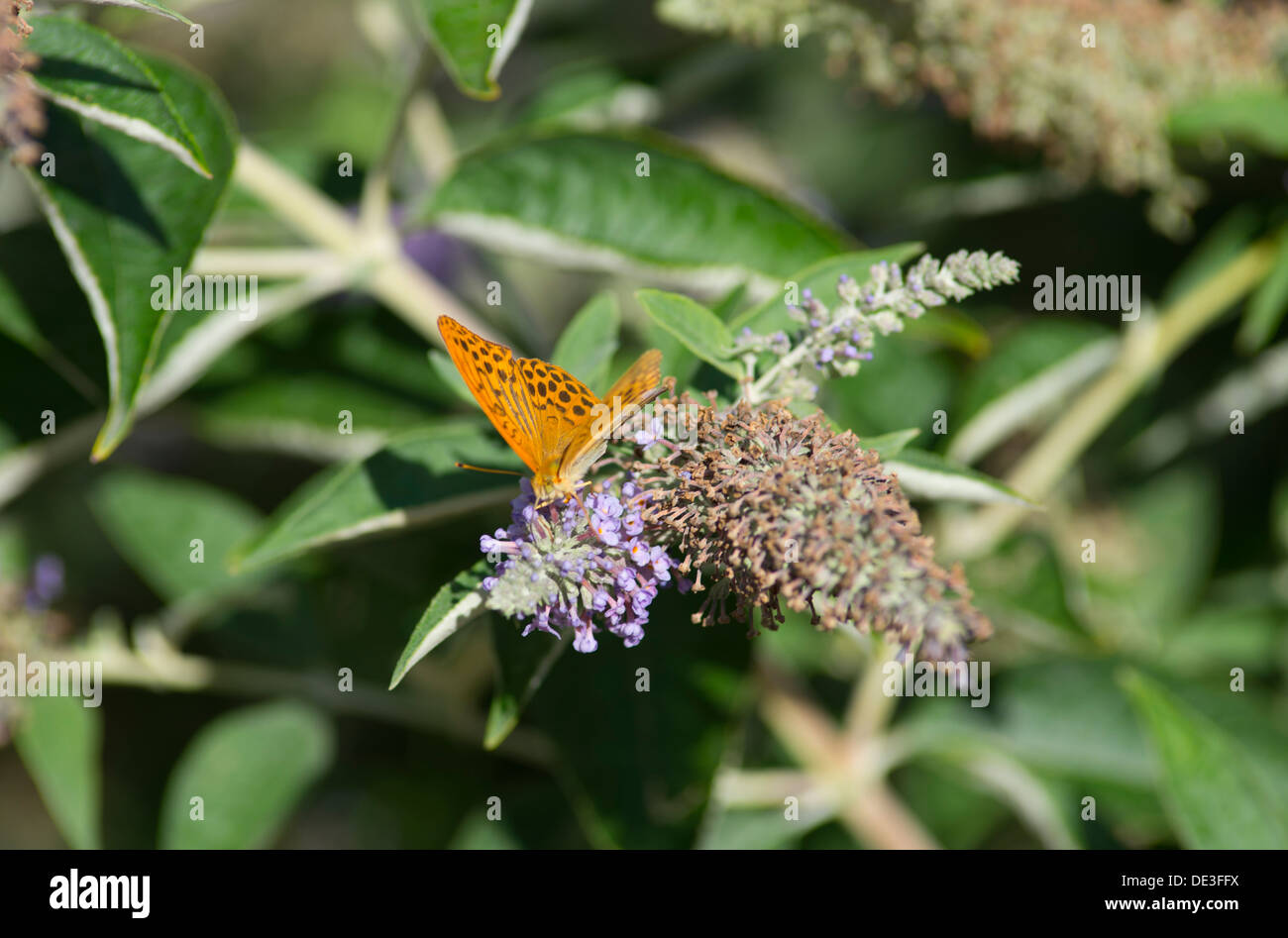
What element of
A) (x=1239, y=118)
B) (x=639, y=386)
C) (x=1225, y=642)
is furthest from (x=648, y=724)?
(x=1225, y=642)

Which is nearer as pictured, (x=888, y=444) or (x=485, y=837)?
(x=888, y=444)

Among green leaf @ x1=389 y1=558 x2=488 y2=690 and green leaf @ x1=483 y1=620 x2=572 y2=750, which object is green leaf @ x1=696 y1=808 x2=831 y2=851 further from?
green leaf @ x1=389 y1=558 x2=488 y2=690

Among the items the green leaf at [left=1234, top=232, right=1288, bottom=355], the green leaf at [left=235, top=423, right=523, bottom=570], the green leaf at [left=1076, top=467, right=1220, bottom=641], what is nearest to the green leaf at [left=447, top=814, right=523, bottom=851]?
the green leaf at [left=235, top=423, right=523, bottom=570]

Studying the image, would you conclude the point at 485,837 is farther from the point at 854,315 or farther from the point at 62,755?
the point at 854,315

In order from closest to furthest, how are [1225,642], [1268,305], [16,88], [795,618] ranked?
[16,88], [1268,305], [795,618], [1225,642]

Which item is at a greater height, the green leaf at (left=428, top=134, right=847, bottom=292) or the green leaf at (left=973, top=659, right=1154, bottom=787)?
the green leaf at (left=428, top=134, right=847, bottom=292)

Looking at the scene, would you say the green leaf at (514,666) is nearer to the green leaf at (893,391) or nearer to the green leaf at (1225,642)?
the green leaf at (893,391)

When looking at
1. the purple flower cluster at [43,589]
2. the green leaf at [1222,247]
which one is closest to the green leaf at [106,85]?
the purple flower cluster at [43,589]
